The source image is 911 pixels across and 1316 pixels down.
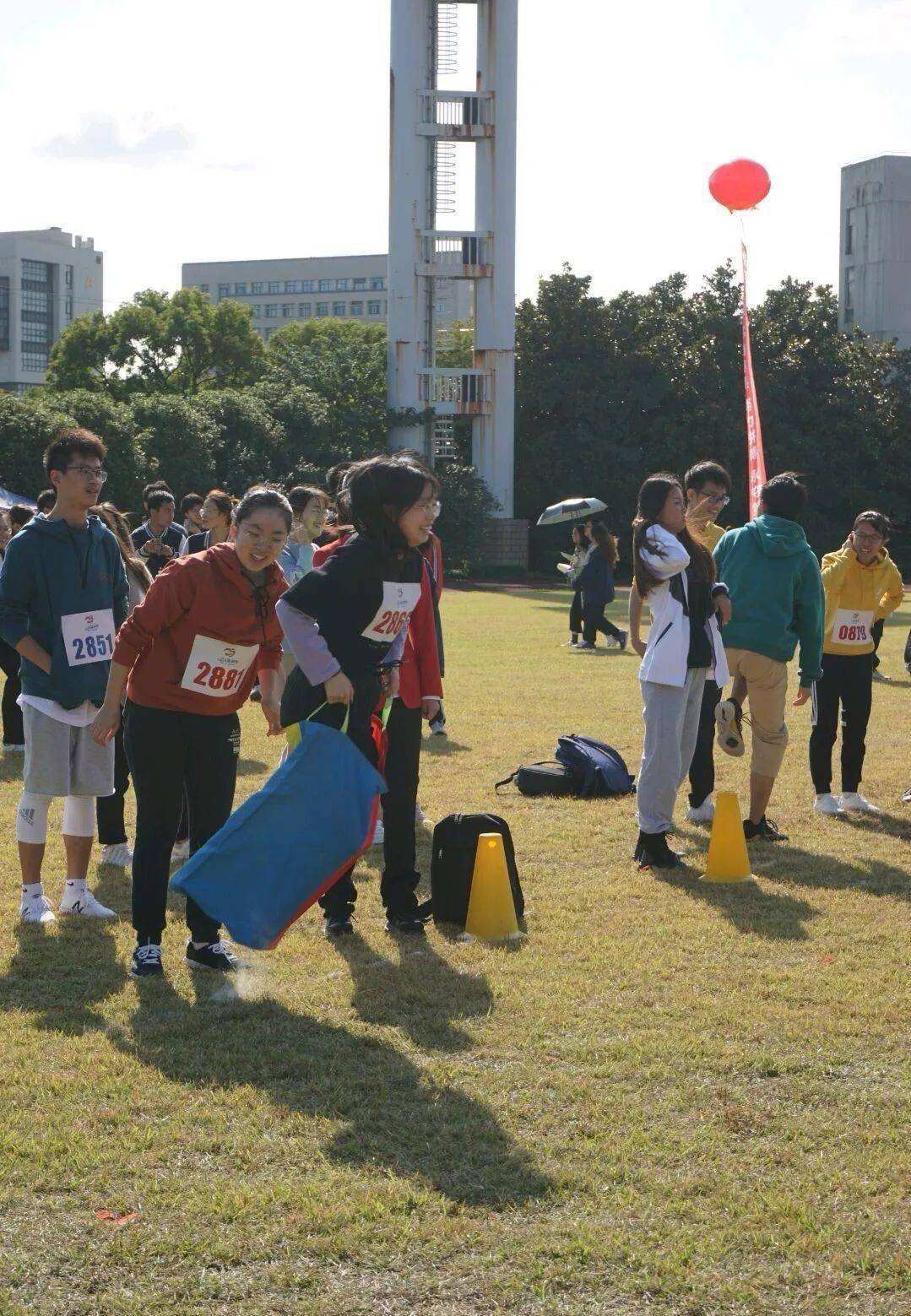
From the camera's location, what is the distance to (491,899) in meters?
6.68

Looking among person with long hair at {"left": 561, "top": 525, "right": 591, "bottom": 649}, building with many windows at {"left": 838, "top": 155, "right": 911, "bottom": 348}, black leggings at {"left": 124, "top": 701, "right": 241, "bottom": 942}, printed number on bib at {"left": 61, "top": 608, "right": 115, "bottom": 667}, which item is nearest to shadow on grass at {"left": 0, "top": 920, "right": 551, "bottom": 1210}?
black leggings at {"left": 124, "top": 701, "right": 241, "bottom": 942}

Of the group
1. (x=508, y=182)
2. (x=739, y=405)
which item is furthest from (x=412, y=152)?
(x=739, y=405)

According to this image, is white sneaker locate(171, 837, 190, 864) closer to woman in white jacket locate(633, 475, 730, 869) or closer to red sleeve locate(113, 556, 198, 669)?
woman in white jacket locate(633, 475, 730, 869)

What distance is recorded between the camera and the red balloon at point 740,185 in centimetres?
2038

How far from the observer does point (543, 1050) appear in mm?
5188

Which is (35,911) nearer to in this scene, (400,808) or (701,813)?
(400,808)

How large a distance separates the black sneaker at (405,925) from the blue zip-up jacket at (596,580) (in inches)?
609

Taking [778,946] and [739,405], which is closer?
[778,946]

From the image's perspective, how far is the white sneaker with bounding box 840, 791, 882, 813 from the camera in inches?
389

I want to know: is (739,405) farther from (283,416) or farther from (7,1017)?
(7,1017)

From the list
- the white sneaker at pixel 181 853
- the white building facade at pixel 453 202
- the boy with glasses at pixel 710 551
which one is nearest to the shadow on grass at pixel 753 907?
the boy with glasses at pixel 710 551

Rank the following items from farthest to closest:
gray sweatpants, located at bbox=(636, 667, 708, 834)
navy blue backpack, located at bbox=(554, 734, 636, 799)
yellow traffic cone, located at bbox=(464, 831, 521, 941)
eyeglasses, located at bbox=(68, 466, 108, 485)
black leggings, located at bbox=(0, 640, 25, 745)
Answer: black leggings, located at bbox=(0, 640, 25, 745) < navy blue backpack, located at bbox=(554, 734, 636, 799) < gray sweatpants, located at bbox=(636, 667, 708, 834) < yellow traffic cone, located at bbox=(464, 831, 521, 941) < eyeglasses, located at bbox=(68, 466, 108, 485)

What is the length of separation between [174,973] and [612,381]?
50.9 m

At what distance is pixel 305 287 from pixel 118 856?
15921 centimetres
